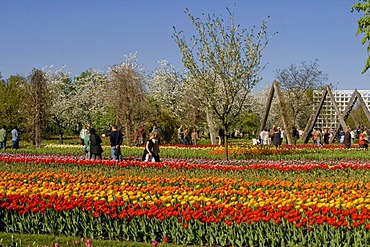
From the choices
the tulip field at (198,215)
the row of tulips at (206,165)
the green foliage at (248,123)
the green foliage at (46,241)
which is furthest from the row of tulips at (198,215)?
the green foliage at (248,123)

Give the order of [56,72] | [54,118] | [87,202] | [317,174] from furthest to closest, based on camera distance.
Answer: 1. [56,72]
2. [54,118]
3. [317,174]
4. [87,202]

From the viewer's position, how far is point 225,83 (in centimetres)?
1938

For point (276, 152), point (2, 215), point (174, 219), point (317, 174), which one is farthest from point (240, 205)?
point (276, 152)

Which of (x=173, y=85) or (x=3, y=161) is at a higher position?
(x=173, y=85)

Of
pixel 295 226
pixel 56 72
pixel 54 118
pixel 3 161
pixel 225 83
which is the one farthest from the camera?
pixel 56 72

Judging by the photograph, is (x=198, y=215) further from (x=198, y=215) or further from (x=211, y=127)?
(x=211, y=127)

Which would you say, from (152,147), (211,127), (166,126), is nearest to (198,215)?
(152,147)

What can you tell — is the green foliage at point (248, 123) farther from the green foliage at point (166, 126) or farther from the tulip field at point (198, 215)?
the tulip field at point (198, 215)

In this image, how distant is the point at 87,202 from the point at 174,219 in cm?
139

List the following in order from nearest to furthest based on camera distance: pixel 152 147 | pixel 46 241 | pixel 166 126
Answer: pixel 46 241, pixel 152 147, pixel 166 126

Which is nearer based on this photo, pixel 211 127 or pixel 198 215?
pixel 198 215

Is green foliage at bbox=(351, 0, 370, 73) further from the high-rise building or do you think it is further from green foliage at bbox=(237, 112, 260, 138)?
green foliage at bbox=(237, 112, 260, 138)

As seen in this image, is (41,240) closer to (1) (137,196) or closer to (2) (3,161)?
(1) (137,196)

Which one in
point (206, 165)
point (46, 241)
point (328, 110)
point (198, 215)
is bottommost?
point (46, 241)
